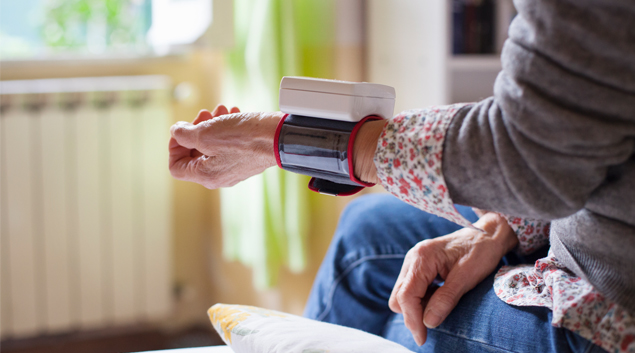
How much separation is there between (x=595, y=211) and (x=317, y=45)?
1.17 metres

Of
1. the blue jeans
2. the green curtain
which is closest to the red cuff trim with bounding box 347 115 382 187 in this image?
the blue jeans

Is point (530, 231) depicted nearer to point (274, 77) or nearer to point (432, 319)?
point (432, 319)

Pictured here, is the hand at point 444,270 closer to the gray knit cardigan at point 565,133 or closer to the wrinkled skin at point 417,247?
the wrinkled skin at point 417,247

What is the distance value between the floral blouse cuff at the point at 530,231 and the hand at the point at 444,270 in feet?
0.06

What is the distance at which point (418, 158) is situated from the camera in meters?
0.54

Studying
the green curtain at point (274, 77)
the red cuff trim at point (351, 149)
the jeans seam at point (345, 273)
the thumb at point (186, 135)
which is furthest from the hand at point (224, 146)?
the green curtain at point (274, 77)

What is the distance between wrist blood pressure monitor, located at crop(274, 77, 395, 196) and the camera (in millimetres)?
612

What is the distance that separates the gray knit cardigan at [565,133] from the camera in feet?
1.53

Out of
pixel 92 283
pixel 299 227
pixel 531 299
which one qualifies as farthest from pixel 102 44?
pixel 531 299

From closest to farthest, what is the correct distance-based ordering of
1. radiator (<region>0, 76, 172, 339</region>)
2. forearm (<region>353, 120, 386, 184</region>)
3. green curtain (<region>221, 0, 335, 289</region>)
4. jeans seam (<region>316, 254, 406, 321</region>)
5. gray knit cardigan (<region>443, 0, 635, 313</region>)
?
gray knit cardigan (<region>443, 0, 635, 313</region>) < forearm (<region>353, 120, 386, 184</region>) < jeans seam (<region>316, 254, 406, 321</region>) < green curtain (<region>221, 0, 335, 289</region>) < radiator (<region>0, 76, 172, 339</region>)

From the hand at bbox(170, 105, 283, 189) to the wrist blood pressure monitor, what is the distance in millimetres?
31

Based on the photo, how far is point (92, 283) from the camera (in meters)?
1.90

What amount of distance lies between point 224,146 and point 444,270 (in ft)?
1.05

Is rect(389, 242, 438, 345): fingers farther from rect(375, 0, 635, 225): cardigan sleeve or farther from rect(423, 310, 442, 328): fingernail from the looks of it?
rect(375, 0, 635, 225): cardigan sleeve
